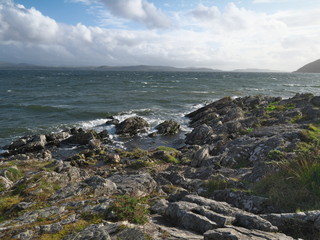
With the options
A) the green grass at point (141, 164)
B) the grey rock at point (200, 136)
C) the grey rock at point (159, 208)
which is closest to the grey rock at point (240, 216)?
the grey rock at point (159, 208)

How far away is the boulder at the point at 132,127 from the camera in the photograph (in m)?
32.4

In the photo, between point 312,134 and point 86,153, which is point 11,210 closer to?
point 86,153

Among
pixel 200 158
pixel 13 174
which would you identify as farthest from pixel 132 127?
pixel 13 174

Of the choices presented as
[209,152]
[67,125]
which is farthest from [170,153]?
[67,125]

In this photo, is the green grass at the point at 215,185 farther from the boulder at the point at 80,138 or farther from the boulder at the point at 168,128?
the boulder at the point at 168,128

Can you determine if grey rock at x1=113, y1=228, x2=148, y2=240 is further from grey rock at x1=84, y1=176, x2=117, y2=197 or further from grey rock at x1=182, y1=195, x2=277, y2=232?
grey rock at x1=84, y1=176, x2=117, y2=197

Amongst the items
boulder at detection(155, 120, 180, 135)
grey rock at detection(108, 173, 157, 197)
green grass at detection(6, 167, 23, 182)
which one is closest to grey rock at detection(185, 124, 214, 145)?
boulder at detection(155, 120, 180, 135)

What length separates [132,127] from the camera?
109 feet

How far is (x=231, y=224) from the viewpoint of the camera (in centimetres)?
695

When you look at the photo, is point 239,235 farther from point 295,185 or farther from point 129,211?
point 295,185

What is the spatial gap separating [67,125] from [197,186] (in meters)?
29.0

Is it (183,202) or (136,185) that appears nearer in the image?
(183,202)

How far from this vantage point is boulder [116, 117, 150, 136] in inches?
1275

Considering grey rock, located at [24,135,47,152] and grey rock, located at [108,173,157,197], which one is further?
grey rock, located at [24,135,47,152]
